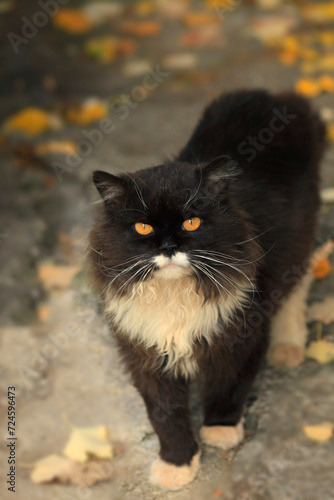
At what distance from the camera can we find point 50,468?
2.14 m

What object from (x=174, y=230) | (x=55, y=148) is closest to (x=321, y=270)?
(x=174, y=230)

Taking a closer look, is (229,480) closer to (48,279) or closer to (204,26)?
(48,279)

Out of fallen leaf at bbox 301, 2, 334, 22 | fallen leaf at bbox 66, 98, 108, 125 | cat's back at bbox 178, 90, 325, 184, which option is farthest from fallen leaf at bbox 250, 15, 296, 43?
cat's back at bbox 178, 90, 325, 184

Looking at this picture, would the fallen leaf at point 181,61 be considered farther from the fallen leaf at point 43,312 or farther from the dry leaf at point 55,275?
the fallen leaf at point 43,312

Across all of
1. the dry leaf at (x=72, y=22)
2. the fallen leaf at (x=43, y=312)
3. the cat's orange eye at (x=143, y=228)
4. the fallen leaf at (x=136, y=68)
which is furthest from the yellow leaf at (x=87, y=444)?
the dry leaf at (x=72, y=22)

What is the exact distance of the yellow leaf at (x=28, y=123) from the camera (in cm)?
377

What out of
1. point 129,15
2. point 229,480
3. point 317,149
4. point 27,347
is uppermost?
point 317,149

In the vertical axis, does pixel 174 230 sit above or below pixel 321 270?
above

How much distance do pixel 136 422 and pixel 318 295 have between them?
37.4 inches

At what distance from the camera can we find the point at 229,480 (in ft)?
6.46

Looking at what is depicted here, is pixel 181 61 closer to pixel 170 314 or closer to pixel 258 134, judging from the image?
pixel 258 134

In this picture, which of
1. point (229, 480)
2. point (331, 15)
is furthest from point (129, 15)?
point (229, 480)

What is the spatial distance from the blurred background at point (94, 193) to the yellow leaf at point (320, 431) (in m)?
0.02

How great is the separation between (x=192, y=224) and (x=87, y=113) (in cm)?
249
